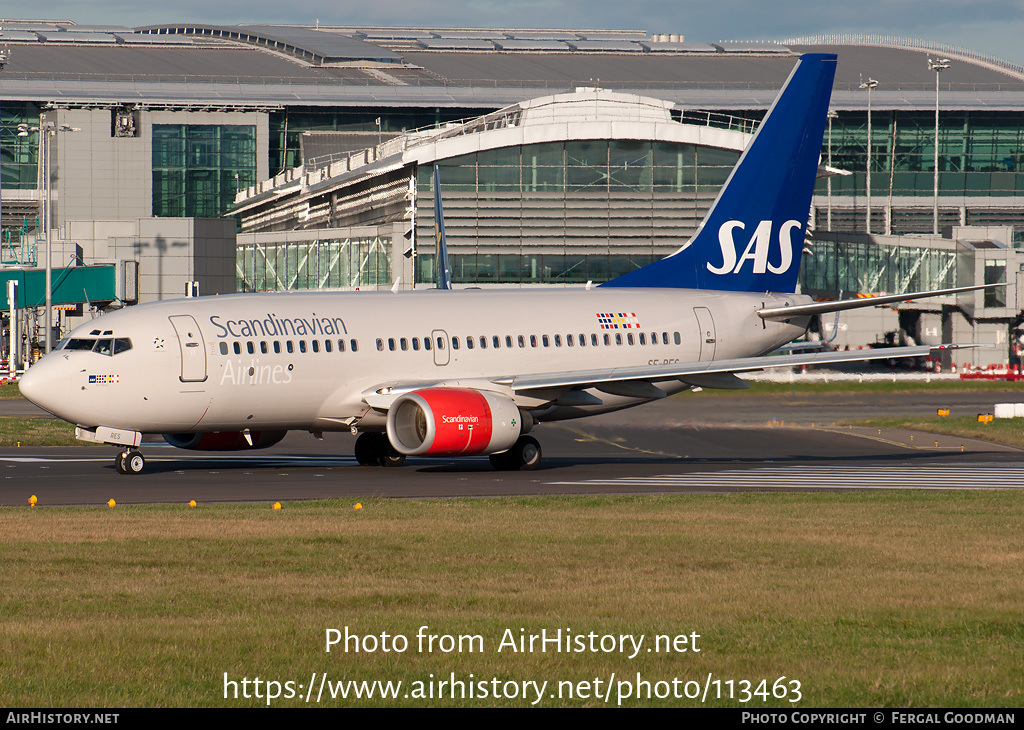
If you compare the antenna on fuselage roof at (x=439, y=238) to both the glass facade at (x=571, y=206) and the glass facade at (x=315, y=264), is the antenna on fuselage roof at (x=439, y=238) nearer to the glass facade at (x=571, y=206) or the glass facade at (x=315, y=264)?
the glass facade at (x=571, y=206)

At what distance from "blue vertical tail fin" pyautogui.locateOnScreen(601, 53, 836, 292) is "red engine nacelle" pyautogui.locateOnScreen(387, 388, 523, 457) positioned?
9.31m

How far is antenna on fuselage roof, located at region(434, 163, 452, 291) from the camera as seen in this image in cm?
7181

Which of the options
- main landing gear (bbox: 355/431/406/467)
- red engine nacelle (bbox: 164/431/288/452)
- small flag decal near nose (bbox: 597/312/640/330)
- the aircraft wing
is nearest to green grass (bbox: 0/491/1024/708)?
the aircraft wing

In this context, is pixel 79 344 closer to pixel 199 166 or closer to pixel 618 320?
pixel 618 320

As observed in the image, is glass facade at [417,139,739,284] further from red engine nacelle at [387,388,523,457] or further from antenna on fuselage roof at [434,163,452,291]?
red engine nacelle at [387,388,523,457]

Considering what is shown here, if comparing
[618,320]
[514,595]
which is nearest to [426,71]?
[618,320]

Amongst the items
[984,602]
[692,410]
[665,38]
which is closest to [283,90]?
[665,38]

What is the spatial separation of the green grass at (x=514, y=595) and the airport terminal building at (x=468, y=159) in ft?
175

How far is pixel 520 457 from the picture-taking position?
32250 mm

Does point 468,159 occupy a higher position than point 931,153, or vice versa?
point 931,153

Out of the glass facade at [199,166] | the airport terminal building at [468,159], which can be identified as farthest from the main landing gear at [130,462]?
the glass facade at [199,166]

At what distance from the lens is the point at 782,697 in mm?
9742

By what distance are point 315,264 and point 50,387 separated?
5412 centimetres
